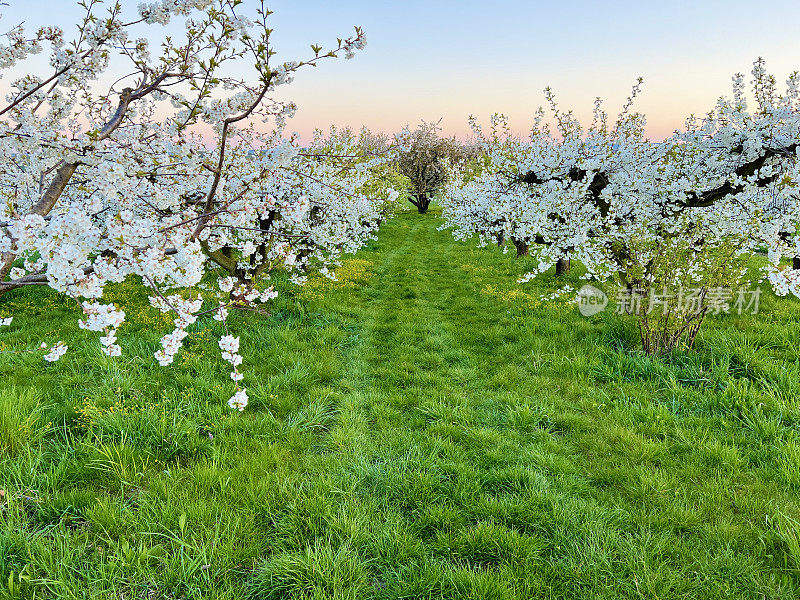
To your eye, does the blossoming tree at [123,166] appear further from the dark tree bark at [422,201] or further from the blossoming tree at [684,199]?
the dark tree bark at [422,201]

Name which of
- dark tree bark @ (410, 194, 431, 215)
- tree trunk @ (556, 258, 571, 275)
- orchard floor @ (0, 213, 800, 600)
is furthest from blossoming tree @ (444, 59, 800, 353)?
dark tree bark @ (410, 194, 431, 215)

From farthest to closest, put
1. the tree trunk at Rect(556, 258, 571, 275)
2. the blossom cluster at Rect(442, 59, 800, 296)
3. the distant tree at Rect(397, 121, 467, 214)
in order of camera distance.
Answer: the distant tree at Rect(397, 121, 467, 214) < the tree trunk at Rect(556, 258, 571, 275) < the blossom cluster at Rect(442, 59, 800, 296)

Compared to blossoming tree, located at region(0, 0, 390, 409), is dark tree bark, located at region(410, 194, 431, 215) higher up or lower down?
higher up

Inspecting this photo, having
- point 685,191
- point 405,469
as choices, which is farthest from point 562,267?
point 405,469

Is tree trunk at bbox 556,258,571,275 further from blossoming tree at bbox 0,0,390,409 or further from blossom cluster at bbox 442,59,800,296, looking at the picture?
blossoming tree at bbox 0,0,390,409

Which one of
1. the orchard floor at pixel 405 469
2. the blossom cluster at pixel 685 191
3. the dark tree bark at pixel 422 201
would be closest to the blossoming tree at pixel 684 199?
the blossom cluster at pixel 685 191

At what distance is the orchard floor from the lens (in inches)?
107

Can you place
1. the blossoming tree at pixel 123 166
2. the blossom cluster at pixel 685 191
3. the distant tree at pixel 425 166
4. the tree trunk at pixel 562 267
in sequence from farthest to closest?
the distant tree at pixel 425 166, the tree trunk at pixel 562 267, the blossom cluster at pixel 685 191, the blossoming tree at pixel 123 166

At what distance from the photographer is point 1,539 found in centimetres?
269

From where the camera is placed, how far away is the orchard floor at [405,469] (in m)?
2.71

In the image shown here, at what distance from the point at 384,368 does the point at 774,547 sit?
4.56 metres

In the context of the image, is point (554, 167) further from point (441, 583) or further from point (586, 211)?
point (441, 583)

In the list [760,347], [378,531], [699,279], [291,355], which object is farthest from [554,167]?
[378,531]

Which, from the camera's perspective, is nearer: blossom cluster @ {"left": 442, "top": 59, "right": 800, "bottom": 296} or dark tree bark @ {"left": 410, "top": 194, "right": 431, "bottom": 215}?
blossom cluster @ {"left": 442, "top": 59, "right": 800, "bottom": 296}
